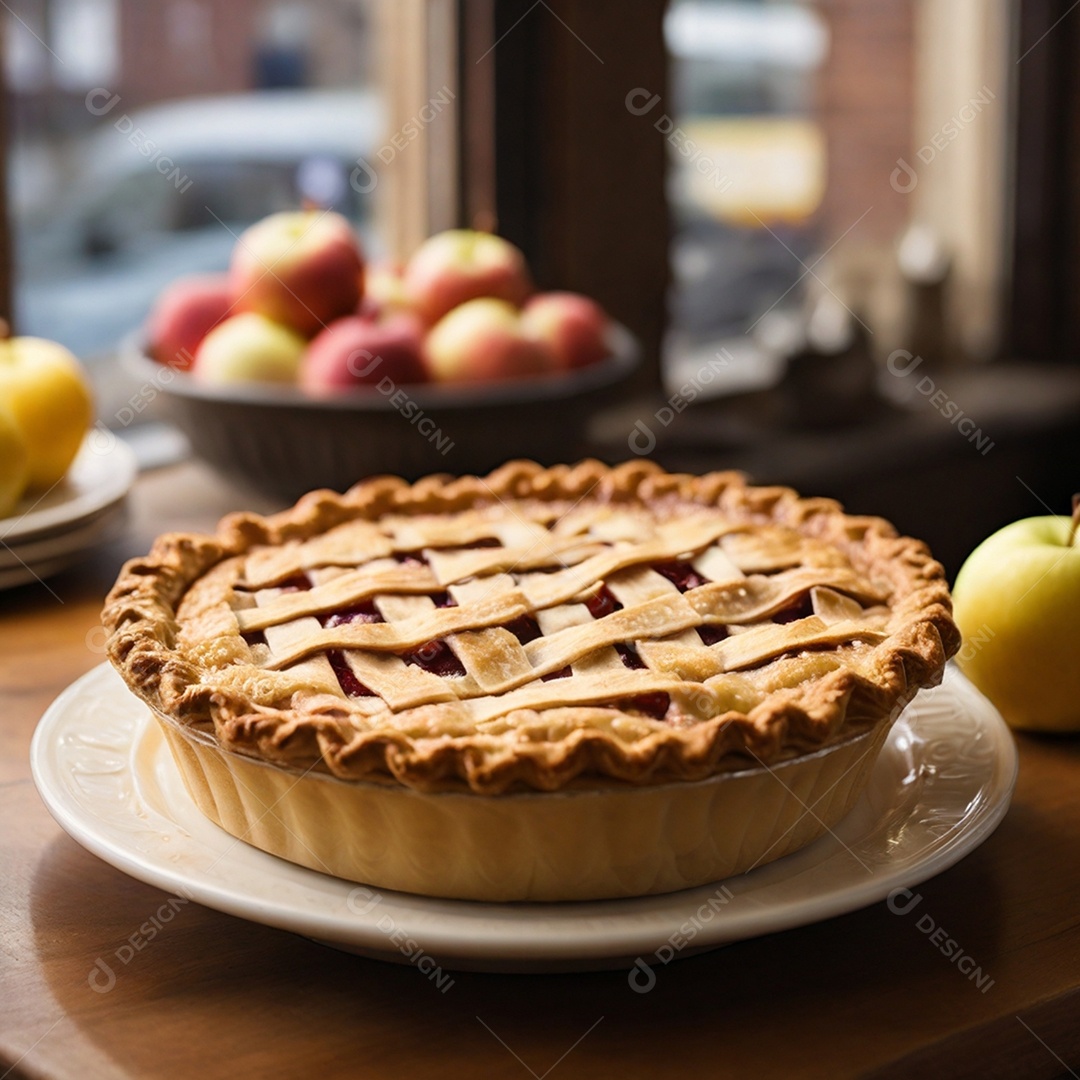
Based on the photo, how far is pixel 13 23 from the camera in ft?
6.17

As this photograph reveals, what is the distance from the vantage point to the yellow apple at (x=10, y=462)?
1.43 metres

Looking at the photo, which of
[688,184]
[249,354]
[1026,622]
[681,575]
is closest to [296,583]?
[681,575]

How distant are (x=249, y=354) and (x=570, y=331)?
429mm

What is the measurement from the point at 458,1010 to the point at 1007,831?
43 cm

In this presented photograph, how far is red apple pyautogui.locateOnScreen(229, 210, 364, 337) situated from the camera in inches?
70.2

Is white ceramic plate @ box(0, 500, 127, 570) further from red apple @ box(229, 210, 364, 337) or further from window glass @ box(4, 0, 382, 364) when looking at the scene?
window glass @ box(4, 0, 382, 364)

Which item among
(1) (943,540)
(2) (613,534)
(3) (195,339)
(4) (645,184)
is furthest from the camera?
(1) (943,540)

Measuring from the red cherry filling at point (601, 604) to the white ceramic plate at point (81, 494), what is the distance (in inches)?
27.0

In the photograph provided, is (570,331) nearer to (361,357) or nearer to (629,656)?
(361,357)

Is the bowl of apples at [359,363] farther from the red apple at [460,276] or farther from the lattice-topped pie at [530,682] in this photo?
the lattice-topped pie at [530,682]

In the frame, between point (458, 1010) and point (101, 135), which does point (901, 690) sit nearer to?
point (458, 1010)

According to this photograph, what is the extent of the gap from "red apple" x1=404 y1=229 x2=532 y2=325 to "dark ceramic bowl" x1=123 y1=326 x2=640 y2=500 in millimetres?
189

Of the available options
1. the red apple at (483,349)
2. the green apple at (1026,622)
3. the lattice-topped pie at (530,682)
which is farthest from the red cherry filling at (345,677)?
the red apple at (483,349)

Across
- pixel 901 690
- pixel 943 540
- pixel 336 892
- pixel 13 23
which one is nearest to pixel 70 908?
pixel 336 892
